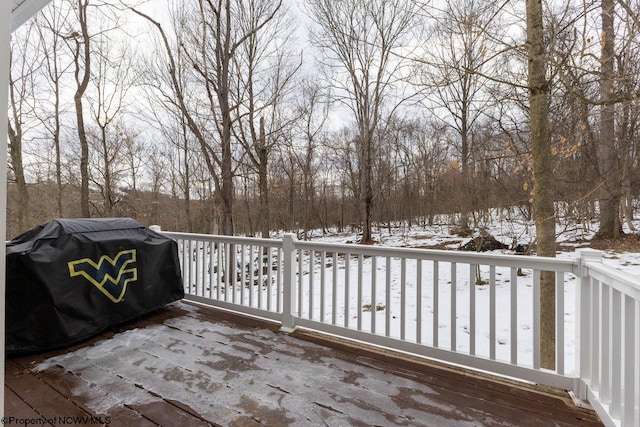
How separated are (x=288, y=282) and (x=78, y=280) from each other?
68.2 inches

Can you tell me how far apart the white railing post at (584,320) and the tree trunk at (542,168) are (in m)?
1.60

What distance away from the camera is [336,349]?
8.43 ft

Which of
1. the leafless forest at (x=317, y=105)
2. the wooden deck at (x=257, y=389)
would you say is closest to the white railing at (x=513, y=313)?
the wooden deck at (x=257, y=389)

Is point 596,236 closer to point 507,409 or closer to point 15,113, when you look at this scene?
point 507,409

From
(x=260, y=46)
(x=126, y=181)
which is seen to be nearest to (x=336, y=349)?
(x=260, y=46)

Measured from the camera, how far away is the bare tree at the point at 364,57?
32.2ft

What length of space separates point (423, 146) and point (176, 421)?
12.7 metres

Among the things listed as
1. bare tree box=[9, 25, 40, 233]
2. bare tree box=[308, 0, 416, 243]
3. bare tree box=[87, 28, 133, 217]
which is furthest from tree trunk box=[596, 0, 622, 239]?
bare tree box=[9, 25, 40, 233]

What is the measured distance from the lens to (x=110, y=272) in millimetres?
2859

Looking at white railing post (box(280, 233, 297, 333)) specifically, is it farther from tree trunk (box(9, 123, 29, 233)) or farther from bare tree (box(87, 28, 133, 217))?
tree trunk (box(9, 123, 29, 233))

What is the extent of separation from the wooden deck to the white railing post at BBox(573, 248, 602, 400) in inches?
5.8

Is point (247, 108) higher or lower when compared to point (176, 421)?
higher

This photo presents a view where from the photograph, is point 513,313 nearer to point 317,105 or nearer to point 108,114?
point 317,105

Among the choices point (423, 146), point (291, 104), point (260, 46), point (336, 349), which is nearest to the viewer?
point (336, 349)
